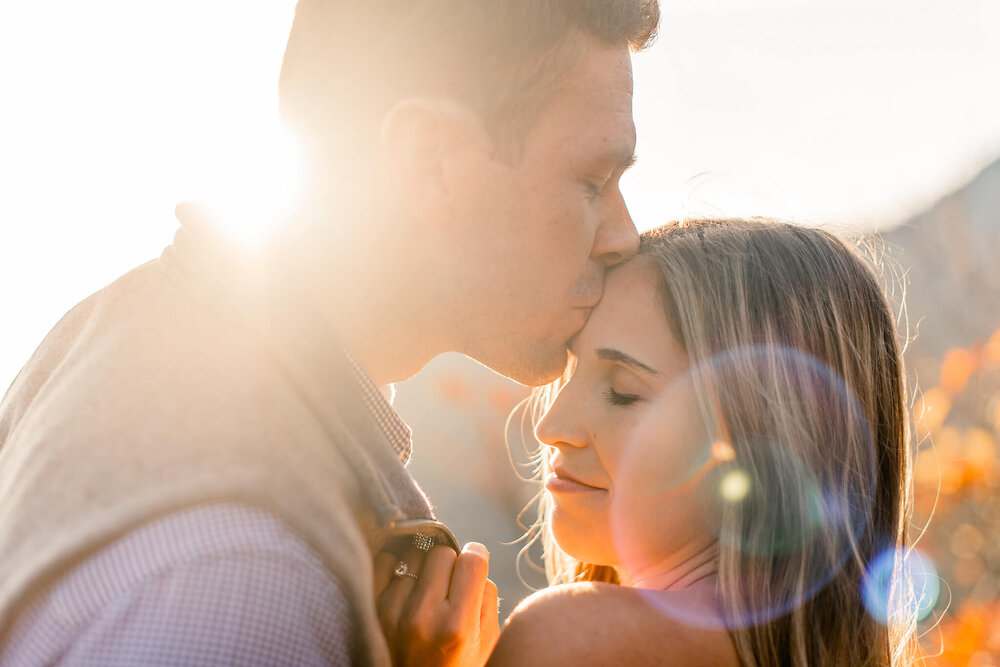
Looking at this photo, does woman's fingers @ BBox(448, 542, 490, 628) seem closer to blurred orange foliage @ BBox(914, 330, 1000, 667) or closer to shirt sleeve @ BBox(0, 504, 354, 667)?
shirt sleeve @ BBox(0, 504, 354, 667)

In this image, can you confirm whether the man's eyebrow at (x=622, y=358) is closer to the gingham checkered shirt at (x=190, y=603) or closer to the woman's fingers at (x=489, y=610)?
the woman's fingers at (x=489, y=610)

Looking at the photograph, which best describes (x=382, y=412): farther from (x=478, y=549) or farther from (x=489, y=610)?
(x=489, y=610)

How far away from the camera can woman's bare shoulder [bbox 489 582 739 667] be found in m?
1.80

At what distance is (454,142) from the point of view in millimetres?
2184

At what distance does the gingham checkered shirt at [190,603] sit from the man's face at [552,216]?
1123mm

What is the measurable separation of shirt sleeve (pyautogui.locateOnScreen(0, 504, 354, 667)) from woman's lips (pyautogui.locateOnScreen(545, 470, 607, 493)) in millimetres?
1196

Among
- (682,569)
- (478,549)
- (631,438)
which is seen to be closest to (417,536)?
(478,549)

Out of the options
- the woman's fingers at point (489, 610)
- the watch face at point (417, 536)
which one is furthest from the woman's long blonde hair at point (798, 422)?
the watch face at point (417, 536)

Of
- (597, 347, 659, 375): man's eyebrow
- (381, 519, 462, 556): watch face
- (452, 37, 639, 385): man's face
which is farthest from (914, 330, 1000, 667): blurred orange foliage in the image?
(381, 519, 462, 556): watch face

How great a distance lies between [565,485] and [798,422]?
0.71 m

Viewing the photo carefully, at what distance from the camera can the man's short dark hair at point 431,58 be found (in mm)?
2158

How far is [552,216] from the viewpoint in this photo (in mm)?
2232

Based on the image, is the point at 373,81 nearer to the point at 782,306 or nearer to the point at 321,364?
the point at 321,364

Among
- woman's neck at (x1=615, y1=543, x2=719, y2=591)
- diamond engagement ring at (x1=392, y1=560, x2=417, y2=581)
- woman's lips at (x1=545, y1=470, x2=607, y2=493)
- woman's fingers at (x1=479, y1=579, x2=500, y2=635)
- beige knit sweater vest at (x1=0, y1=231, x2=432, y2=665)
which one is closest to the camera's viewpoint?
beige knit sweater vest at (x1=0, y1=231, x2=432, y2=665)
